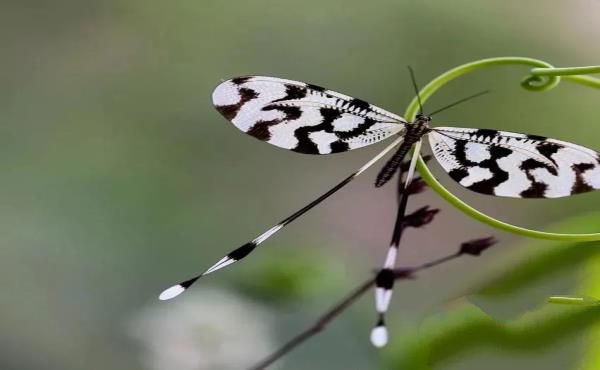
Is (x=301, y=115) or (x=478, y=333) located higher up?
(x=301, y=115)

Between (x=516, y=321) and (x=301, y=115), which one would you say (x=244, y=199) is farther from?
(x=516, y=321)

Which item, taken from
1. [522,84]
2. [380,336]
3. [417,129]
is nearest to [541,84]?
[522,84]

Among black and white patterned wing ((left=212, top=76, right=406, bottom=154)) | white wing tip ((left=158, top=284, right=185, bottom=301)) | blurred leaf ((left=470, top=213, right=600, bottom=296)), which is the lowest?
blurred leaf ((left=470, top=213, right=600, bottom=296))

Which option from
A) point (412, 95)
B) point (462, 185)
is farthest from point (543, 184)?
point (412, 95)

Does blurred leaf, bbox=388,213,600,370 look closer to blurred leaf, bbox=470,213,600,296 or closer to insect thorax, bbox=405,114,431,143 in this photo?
blurred leaf, bbox=470,213,600,296

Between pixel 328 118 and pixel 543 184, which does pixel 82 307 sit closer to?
pixel 328 118

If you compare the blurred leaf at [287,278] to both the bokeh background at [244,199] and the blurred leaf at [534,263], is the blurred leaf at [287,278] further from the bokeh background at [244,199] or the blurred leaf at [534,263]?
the blurred leaf at [534,263]

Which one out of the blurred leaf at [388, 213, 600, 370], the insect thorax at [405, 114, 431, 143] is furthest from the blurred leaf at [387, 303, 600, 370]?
the insect thorax at [405, 114, 431, 143]
